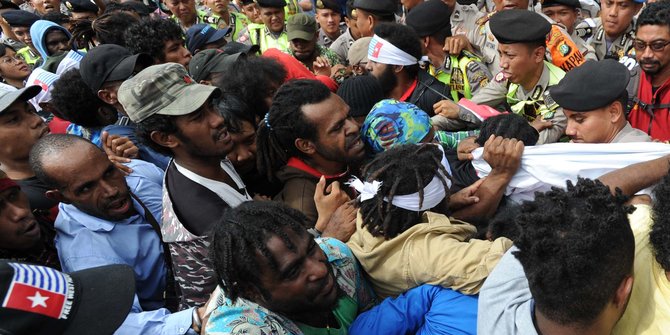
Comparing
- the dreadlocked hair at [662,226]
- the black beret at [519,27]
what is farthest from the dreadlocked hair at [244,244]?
the black beret at [519,27]

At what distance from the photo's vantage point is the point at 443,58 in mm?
4758

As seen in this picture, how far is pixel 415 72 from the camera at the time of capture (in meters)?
4.26

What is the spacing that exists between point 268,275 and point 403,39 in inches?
106

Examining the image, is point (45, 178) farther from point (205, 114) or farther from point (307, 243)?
point (307, 243)

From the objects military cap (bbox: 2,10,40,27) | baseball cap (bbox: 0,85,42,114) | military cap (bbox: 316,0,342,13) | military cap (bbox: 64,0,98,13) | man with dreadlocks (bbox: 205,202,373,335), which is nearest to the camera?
man with dreadlocks (bbox: 205,202,373,335)

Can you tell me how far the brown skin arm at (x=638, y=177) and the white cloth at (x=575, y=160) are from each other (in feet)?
0.53

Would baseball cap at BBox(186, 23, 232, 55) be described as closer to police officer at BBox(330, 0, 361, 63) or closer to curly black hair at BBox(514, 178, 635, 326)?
police officer at BBox(330, 0, 361, 63)

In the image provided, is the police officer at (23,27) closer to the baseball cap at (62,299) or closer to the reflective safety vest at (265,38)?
the reflective safety vest at (265,38)

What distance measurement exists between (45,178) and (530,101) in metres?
3.03

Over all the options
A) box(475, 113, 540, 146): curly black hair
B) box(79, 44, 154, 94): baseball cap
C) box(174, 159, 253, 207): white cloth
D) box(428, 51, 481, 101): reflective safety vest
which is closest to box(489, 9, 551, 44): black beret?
box(428, 51, 481, 101): reflective safety vest

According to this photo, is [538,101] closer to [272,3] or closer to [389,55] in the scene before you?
[389,55]

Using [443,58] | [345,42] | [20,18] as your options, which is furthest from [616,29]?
[20,18]

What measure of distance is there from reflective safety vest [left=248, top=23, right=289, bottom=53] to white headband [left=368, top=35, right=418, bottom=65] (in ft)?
7.95

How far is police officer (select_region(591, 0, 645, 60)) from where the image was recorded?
5000 millimetres
